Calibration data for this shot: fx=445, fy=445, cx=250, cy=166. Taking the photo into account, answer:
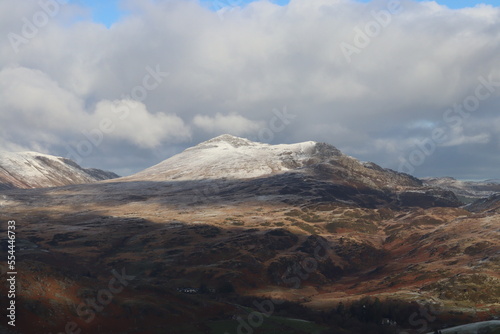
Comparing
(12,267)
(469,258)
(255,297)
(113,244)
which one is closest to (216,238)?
(113,244)

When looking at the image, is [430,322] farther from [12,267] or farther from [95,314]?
[12,267]

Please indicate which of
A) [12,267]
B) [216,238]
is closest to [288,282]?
[216,238]

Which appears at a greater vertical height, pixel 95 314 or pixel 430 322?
pixel 430 322

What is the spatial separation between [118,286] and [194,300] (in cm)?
1693

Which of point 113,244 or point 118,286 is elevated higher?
point 113,244

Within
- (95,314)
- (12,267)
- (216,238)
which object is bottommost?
(95,314)

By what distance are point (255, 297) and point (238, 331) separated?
Result: 38.5 meters

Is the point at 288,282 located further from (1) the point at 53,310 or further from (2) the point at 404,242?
(1) the point at 53,310

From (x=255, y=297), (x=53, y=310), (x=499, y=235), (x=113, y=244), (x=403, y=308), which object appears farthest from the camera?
(x=113, y=244)

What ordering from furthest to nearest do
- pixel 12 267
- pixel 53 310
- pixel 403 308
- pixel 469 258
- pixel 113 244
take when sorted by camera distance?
pixel 113 244
pixel 469 258
pixel 403 308
pixel 12 267
pixel 53 310

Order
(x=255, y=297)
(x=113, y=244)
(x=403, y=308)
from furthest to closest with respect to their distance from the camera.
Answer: (x=113, y=244) → (x=255, y=297) → (x=403, y=308)

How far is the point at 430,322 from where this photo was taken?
84.7 meters

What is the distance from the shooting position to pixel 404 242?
18538cm

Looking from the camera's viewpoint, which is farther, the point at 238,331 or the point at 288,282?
the point at 288,282
